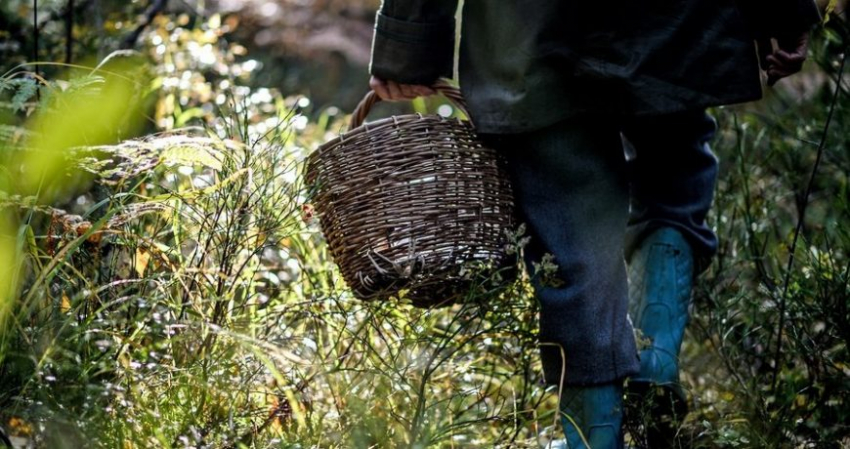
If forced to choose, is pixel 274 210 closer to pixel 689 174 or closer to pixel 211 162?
pixel 211 162

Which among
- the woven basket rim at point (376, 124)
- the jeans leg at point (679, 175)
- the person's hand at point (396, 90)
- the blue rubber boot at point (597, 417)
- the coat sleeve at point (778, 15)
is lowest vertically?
the blue rubber boot at point (597, 417)

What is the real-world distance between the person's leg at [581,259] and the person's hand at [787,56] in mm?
410

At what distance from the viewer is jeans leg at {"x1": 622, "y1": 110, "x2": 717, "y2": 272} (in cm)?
239

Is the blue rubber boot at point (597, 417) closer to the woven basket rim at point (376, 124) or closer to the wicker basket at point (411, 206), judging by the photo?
the wicker basket at point (411, 206)

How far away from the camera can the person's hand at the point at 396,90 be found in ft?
7.27

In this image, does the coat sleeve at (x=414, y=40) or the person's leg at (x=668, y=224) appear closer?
the coat sleeve at (x=414, y=40)

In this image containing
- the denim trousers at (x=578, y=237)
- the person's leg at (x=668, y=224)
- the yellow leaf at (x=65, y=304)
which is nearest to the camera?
A: the yellow leaf at (x=65, y=304)

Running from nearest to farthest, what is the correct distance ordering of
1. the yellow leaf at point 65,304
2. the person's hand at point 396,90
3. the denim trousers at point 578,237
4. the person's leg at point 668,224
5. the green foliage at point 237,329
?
the green foliage at point 237,329, the yellow leaf at point 65,304, the denim trousers at point 578,237, the person's hand at point 396,90, the person's leg at point 668,224

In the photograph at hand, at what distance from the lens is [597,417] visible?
2.12 meters

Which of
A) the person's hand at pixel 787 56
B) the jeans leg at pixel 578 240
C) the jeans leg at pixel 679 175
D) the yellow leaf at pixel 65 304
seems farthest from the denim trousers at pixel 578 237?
the yellow leaf at pixel 65 304

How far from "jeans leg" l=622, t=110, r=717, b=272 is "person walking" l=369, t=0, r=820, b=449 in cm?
23

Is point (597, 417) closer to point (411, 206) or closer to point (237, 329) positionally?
point (411, 206)

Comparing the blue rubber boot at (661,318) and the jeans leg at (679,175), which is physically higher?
the jeans leg at (679,175)

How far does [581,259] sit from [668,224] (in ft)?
1.32
